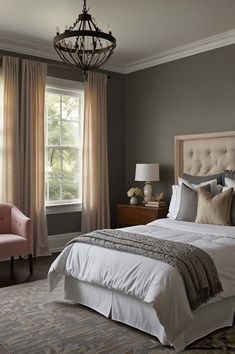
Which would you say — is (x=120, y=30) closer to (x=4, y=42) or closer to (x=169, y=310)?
(x=4, y=42)

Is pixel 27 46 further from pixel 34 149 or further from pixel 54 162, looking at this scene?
pixel 54 162

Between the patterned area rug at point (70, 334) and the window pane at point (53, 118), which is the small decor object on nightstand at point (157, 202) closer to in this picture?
the window pane at point (53, 118)

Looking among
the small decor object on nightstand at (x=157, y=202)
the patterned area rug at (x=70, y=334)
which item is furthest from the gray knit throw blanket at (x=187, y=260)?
the small decor object on nightstand at (x=157, y=202)

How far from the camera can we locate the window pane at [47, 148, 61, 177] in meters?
5.89

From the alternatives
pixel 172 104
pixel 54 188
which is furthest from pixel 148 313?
pixel 172 104

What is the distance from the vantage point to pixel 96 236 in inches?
141

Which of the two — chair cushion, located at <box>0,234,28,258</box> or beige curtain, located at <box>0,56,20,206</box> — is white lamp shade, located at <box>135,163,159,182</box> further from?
chair cushion, located at <box>0,234,28,258</box>

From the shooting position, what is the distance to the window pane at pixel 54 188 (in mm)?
5914

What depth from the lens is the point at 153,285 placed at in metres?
2.79

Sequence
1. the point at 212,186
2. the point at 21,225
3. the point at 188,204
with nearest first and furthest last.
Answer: the point at 188,204
the point at 212,186
the point at 21,225

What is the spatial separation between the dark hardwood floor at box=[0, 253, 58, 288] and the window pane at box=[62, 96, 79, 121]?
2158mm

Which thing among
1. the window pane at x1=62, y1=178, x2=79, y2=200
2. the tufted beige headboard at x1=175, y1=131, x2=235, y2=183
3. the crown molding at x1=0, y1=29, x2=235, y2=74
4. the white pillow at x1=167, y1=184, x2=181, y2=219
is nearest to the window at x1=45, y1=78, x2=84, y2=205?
the window pane at x1=62, y1=178, x2=79, y2=200

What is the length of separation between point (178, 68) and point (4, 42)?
250 centimetres

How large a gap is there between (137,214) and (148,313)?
2.90 metres
